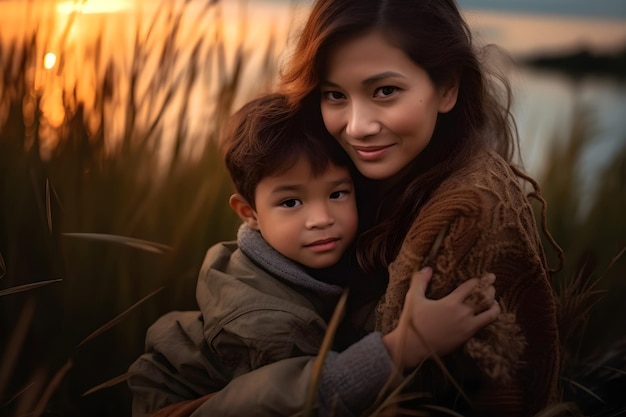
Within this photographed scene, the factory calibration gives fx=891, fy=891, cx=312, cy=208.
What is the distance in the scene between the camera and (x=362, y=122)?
158 cm

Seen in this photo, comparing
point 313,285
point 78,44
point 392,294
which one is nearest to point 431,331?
point 392,294

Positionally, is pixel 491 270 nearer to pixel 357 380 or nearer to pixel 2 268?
pixel 357 380

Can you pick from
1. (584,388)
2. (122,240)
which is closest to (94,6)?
(122,240)

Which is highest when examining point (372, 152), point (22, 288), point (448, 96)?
point (448, 96)

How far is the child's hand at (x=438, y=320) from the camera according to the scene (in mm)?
1488

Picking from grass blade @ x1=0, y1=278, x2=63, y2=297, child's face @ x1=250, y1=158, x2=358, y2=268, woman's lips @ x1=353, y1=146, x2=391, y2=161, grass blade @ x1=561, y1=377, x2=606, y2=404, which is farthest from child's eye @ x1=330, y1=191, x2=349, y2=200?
grass blade @ x1=561, y1=377, x2=606, y2=404

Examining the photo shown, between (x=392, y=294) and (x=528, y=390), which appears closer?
(x=392, y=294)

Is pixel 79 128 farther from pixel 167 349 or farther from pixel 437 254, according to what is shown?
pixel 437 254

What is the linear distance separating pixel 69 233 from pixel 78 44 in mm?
376

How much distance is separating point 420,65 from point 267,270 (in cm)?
48

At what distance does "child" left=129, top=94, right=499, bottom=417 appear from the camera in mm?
1607

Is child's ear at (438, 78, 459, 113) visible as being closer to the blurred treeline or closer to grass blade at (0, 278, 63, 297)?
the blurred treeline

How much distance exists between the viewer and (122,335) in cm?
175

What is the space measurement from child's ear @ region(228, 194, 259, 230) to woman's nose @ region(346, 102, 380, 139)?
1.02 ft
